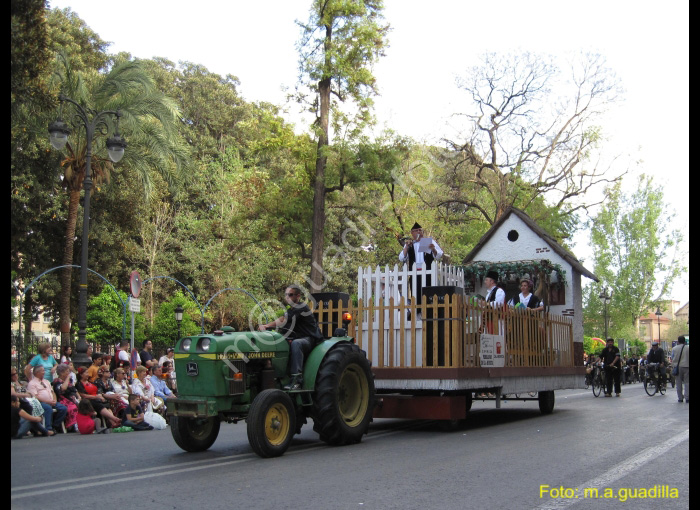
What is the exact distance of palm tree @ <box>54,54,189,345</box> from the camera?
2.54 m

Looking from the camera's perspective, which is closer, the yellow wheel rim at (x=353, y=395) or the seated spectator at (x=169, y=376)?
the yellow wheel rim at (x=353, y=395)

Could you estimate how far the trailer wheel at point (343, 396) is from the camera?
28.7 feet

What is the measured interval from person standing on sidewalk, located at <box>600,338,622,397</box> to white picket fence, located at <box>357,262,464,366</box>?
10906mm

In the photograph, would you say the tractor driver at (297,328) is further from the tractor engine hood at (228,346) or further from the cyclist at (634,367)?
the cyclist at (634,367)

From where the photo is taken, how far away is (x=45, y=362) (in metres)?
2.42

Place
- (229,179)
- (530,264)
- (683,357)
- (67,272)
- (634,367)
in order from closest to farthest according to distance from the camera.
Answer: (67,272)
(530,264)
(683,357)
(634,367)
(229,179)

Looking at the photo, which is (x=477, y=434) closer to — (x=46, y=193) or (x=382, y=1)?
(x=46, y=193)

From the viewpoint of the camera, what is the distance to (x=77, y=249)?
2.65 meters

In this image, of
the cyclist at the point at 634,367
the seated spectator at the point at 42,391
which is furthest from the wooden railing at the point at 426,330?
the cyclist at the point at 634,367

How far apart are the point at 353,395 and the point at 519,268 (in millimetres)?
8065

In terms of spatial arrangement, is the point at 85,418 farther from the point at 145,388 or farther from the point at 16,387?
the point at 145,388

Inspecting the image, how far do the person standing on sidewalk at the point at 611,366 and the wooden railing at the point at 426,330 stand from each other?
10.4 meters

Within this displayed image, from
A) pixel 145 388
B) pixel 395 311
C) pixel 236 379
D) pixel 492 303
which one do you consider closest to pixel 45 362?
pixel 236 379

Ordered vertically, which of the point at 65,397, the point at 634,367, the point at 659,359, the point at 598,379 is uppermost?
the point at 65,397
